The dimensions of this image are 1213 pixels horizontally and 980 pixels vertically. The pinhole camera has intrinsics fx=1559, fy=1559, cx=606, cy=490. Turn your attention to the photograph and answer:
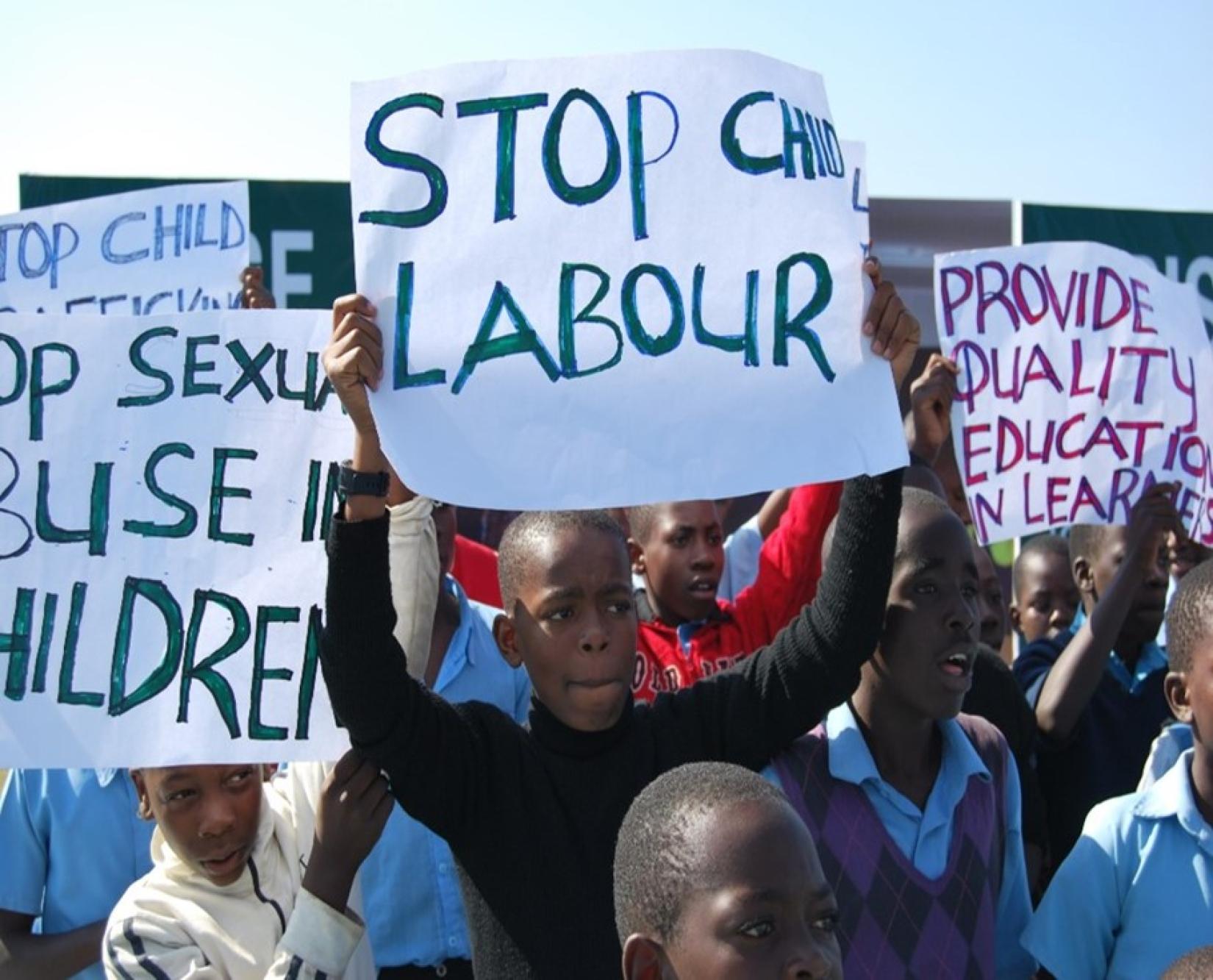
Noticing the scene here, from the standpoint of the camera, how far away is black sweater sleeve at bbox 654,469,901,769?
8.81ft

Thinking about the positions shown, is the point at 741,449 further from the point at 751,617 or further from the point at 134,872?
the point at 134,872

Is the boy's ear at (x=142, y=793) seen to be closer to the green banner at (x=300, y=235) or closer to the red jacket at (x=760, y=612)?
the red jacket at (x=760, y=612)

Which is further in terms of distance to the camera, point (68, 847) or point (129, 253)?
point (129, 253)

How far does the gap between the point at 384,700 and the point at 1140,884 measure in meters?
1.36

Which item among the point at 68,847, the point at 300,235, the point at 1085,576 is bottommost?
the point at 68,847

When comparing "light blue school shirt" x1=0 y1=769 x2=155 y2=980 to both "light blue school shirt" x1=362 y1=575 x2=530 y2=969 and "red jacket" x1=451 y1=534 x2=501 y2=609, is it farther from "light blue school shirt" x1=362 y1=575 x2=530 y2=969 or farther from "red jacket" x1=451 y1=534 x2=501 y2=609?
"red jacket" x1=451 y1=534 x2=501 y2=609

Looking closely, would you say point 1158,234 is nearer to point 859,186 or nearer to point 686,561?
point 686,561

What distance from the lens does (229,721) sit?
2785 millimetres

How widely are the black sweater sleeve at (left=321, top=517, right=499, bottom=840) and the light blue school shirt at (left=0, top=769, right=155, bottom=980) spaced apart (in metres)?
0.92

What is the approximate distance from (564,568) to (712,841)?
76 centimetres

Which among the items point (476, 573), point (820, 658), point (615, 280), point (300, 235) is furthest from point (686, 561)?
point (300, 235)

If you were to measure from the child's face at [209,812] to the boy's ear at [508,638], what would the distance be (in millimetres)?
515

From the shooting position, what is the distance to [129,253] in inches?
213

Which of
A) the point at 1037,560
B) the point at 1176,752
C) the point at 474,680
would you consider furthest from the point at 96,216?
the point at 1176,752
